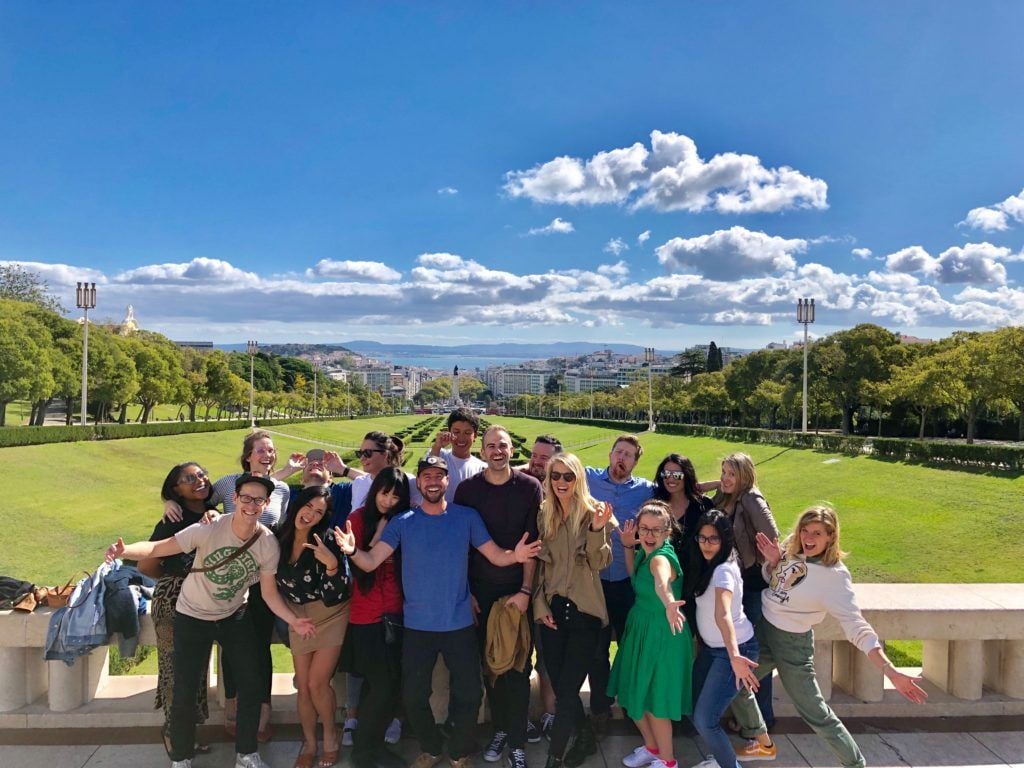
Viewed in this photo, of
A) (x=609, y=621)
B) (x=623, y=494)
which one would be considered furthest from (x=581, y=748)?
(x=623, y=494)

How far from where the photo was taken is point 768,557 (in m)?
3.79

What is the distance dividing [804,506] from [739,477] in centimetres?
1707

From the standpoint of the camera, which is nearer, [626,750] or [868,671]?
[626,750]

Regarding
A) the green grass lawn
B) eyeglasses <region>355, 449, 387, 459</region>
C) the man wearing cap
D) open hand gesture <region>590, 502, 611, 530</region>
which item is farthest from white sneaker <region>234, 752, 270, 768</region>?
the green grass lawn

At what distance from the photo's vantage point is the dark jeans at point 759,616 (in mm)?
3949

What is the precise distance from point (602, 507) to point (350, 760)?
2050 millimetres

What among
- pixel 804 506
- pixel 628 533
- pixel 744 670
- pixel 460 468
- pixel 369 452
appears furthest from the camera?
pixel 804 506

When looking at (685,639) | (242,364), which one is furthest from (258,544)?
(242,364)

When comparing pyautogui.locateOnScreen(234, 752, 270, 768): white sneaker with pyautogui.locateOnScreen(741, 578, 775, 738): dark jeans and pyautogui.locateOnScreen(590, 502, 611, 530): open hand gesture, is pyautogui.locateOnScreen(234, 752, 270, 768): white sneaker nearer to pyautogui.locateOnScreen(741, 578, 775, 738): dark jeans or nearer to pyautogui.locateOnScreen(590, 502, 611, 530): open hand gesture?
pyautogui.locateOnScreen(590, 502, 611, 530): open hand gesture

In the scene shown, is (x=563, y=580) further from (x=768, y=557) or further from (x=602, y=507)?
(x=768, y=557)

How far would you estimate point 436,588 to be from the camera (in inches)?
143

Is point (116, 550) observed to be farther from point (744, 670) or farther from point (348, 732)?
point (744, 670)

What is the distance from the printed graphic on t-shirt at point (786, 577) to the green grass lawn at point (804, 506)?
558 cm

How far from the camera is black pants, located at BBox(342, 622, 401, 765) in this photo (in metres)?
3.73
